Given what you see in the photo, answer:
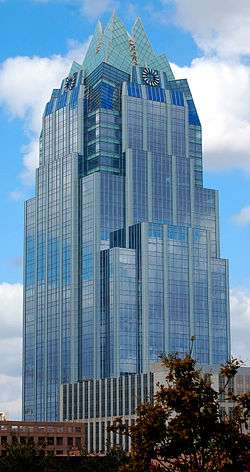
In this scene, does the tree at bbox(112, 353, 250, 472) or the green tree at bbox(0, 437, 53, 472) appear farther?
the green tree at bbox(0, 437, 53, 472)

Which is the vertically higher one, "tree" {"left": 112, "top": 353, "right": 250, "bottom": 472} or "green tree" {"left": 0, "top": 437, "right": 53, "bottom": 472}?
"tree" {"left": 112, "top": 353, "right": 250, "bottom": 472}

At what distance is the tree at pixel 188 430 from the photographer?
172 feet

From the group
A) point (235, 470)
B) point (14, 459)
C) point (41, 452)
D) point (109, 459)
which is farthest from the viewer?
point (109, 459)

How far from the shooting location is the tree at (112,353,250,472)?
52.6 meters

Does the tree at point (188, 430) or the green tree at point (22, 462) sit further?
the green tree at point (22, 462)

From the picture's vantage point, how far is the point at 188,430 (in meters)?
52.6

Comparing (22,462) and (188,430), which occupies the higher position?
(188,430)

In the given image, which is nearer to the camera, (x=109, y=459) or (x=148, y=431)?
(x=148, y=431)

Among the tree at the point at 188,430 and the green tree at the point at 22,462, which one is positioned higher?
the tree at the point at 188,430

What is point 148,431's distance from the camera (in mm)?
53031

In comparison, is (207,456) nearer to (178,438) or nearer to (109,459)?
(178,438)

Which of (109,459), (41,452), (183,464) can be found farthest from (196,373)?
(109,459)

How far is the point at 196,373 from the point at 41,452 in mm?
86359

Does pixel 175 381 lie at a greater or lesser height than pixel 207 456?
greater
